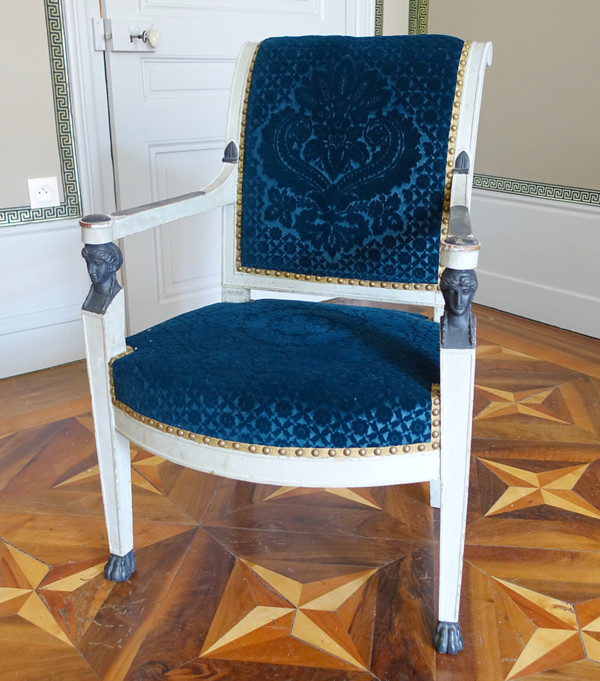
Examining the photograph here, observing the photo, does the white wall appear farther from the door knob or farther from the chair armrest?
the chair armrest

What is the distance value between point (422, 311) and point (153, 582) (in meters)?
1.79

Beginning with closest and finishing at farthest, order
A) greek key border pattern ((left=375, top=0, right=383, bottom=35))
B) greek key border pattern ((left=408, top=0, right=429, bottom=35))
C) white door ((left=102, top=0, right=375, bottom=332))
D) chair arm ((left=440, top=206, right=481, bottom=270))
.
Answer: chair arm ((left=440, top=206, right=481, bottom=270)), white door ((left=102, top=0, right=375, bottom=332)), greek key border pattern ((left=375, top=0, right=383, bottom=35)), greek key border pattern ((left=408, top=0, right=429, bottom=35))

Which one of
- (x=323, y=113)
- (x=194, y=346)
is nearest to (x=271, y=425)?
(x=194, y=346)

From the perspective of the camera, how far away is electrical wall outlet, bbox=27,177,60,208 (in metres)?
2.30

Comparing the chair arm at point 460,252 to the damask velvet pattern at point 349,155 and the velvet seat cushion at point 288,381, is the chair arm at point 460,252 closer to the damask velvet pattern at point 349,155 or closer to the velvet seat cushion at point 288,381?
the velvet seat cushion at point 288,381

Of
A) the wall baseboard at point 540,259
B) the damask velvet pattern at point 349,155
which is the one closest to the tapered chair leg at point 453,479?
the damask velvet pattern at point 349,155

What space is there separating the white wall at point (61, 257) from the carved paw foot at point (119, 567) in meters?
1.16

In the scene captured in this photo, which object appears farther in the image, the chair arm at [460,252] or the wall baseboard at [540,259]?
the wall baseboard at [540,259]

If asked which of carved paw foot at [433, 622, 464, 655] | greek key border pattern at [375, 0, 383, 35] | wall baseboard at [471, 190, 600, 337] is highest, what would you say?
greek key border pattern at [375, 0, 383, 35]

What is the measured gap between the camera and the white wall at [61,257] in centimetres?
229

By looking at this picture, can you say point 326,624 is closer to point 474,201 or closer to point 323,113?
point 323,113

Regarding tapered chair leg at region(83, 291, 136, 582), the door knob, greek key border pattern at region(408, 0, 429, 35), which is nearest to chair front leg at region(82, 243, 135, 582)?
tapered chair leg at region(83, 291, 136, 582)

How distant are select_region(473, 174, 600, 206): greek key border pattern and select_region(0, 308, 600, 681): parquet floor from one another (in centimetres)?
101

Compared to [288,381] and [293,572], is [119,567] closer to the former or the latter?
[293,572]
